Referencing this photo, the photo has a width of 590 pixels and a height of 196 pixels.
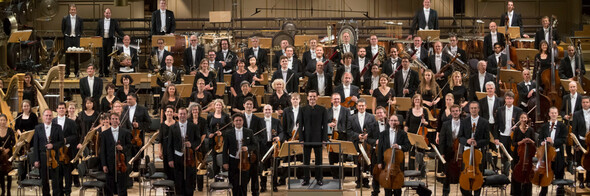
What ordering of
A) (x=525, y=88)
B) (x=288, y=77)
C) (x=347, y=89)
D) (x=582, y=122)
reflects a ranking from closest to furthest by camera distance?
1. (x=582, y=122)
2. (x=347, y=89)
3. (x=525, y=88)
4. (x=288, y=77)

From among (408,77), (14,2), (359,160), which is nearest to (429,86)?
(408,77)

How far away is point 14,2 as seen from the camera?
1570cm

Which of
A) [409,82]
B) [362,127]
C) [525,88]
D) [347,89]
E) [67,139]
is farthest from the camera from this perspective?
[409,82]

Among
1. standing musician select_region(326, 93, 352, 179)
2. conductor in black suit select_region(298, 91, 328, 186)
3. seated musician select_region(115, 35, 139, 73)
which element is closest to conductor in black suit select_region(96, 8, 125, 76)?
seated musician select_region(115, 35, 139, 73)

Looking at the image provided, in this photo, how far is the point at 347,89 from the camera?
38.1 ft

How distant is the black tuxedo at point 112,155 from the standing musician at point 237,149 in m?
1.04

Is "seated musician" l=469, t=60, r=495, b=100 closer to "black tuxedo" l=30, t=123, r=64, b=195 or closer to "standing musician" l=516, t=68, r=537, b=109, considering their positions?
"standing musician" l=516, t=68, r=537, b=109

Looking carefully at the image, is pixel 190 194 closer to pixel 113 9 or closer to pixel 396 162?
pixel 396 162

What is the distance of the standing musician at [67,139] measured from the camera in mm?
10453

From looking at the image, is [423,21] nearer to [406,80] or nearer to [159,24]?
[406,80]

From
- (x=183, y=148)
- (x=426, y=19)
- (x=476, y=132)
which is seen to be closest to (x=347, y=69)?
(x=426, y=19)

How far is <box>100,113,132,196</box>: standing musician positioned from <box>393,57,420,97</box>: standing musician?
3.46 meters

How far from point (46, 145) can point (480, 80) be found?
516 centimetres

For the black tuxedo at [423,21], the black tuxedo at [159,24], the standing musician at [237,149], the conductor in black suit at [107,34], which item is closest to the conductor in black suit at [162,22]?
the black tuxedo at [159,24]
